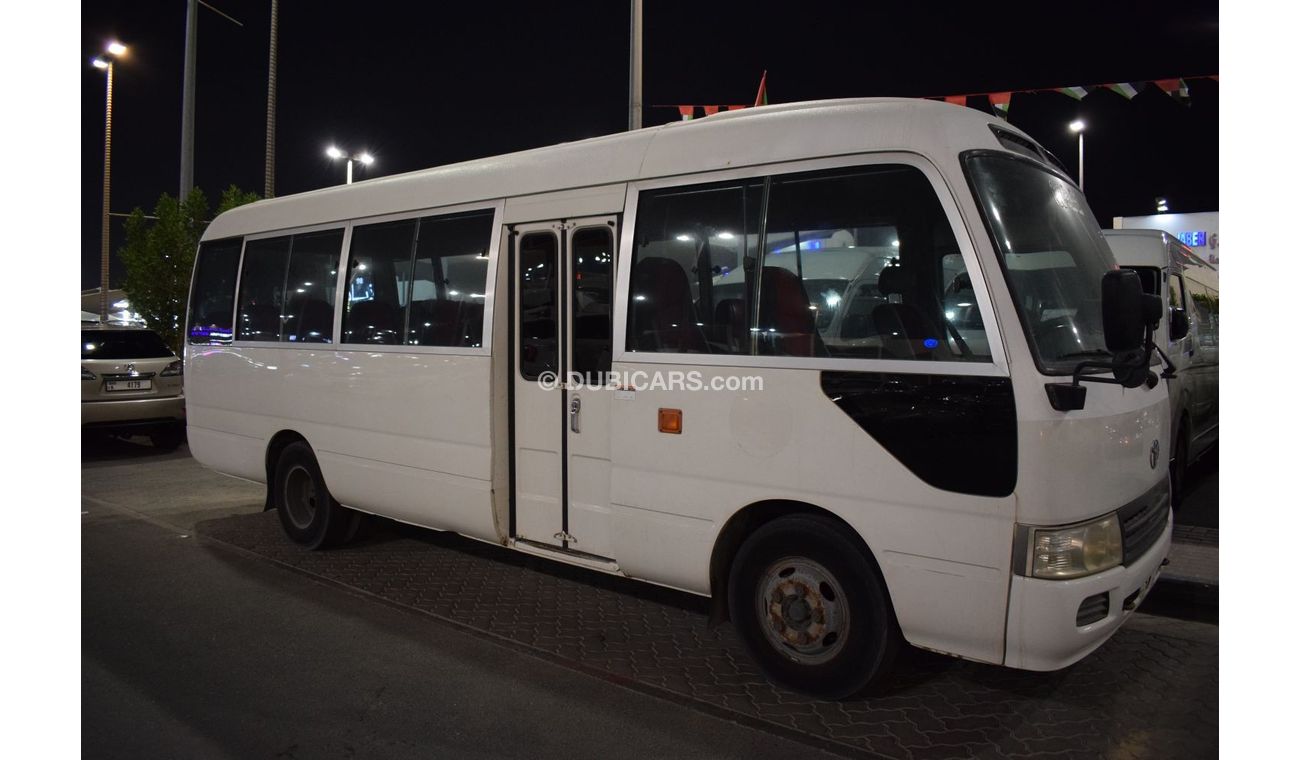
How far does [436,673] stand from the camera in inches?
182

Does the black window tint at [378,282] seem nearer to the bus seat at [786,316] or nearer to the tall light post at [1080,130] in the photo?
the bus seat at [786,316]

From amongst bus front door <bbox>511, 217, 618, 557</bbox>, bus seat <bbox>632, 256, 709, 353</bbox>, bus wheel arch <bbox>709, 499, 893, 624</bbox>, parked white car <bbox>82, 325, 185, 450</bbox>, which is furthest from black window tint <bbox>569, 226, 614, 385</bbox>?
parked white car <bbox>82, 325, 185, 450</bbox>

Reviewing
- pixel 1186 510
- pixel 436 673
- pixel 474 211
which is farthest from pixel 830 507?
pixel 1186 510

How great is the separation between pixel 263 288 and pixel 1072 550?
21.7ft

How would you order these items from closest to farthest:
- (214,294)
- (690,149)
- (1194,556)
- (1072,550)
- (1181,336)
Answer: (1072,550) → (690,149) → (1194,556) → (1181,336) → (214,294)

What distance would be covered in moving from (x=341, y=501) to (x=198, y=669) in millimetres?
2198

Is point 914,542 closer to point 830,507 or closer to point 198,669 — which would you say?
point 830,507

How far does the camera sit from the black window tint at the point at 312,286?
266 inches

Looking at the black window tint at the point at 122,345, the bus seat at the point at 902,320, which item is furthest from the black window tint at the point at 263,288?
the black window tint at the point at 122,345

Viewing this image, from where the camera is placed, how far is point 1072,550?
3553mm

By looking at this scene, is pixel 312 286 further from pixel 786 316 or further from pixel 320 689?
pixel 786 316

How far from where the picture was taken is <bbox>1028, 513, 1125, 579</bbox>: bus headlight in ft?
11.5

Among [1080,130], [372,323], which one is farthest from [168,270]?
[1080,130]

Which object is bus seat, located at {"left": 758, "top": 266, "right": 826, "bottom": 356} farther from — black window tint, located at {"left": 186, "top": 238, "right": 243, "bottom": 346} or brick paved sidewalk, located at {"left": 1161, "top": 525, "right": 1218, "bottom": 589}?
black window tint, located at {"left": 186, "top": 238, "right": 243, "bottom": 346}
